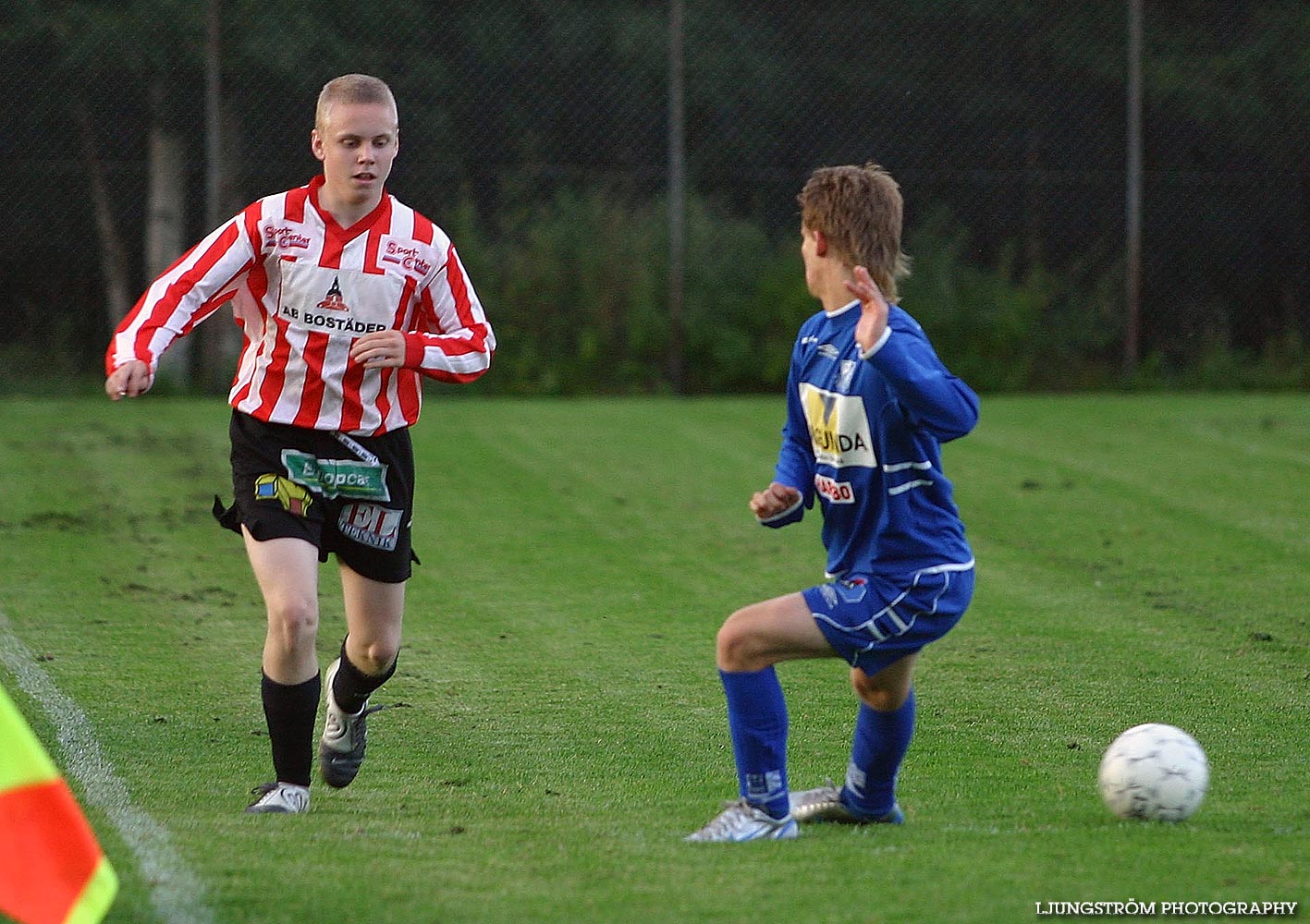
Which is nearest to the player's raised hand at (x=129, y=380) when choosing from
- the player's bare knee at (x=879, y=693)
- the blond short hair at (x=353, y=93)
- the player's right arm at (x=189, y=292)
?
the player's right arm at (x=189, y=292)

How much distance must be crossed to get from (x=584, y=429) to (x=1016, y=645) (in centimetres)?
631

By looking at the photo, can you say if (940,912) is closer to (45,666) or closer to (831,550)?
(831,550)

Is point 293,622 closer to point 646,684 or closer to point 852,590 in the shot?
point 852,590

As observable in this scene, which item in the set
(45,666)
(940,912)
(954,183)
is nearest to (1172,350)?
(954,183)

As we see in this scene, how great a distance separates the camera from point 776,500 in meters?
4.17

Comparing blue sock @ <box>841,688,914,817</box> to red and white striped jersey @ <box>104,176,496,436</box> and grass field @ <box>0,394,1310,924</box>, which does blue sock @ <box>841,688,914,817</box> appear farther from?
red and white striped jersey @ <box>104,176,496,436</box>

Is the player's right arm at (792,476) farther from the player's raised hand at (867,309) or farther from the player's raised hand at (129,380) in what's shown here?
the player's raised hand at (129,380)

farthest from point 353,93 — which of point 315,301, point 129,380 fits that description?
point 129,380

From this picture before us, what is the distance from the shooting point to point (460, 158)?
15.2 metres

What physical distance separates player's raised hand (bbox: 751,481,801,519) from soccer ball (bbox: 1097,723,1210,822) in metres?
1.02

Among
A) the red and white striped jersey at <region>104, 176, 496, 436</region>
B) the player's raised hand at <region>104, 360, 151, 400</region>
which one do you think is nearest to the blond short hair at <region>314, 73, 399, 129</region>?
the red and white striped jersey at <region>104, 176, 496, 436</region>

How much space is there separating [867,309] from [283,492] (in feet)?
5.10

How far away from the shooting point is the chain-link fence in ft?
47.8

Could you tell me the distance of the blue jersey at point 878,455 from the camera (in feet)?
13.1
